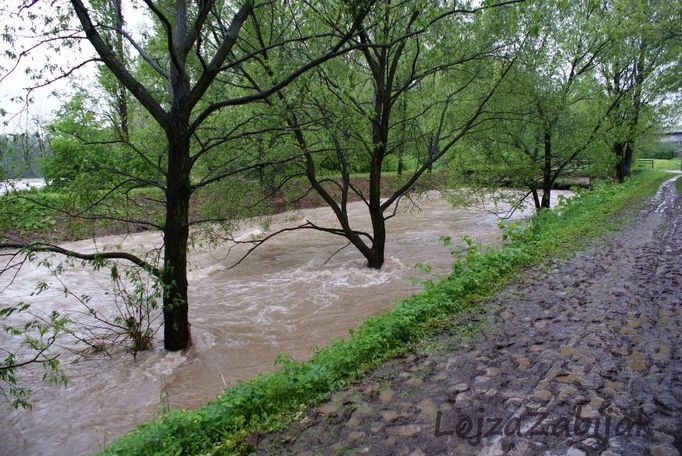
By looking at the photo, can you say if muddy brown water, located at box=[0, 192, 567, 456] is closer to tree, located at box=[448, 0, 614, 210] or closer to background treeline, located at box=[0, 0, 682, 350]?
background treeline, located at box=[0, 0, 682, 350]

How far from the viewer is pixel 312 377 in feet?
14.2

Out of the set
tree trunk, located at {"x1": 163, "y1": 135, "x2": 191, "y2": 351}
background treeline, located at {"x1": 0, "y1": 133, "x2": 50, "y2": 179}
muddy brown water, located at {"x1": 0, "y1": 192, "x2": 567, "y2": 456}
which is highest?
background treeline, located at {"x1": 0, "y1": 133, "x2": 50, "y2": 179}

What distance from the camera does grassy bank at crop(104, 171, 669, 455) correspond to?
3.68 m

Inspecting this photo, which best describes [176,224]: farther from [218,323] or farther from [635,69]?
[635,69]

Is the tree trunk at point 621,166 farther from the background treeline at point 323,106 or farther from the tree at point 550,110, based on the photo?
the tree at point 550,110

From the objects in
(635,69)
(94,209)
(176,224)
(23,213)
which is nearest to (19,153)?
(23,213)

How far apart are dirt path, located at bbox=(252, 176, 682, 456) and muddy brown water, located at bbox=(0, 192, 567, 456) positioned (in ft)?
10.2

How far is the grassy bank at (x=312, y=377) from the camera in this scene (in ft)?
12.1

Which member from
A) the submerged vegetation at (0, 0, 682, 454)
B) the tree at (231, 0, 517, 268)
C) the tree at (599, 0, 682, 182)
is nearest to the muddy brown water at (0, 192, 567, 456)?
the submerged vegetation at (0, 0, 682, 454)

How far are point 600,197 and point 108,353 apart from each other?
1614 centimetres

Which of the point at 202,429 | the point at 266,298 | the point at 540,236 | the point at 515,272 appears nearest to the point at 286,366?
the point at 202,429

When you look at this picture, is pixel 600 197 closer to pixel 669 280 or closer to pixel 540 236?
pixel 540 236

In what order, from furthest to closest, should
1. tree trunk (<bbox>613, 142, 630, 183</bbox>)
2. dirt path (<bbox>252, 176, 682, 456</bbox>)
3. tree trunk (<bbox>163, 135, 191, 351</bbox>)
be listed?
tree trunk (<bbox>613, 142, 630, 183</bbox>)
tree trunk (<bbox>163, 135, 191, 351</bbox>)
dirt path (<bbox>252, 176, 682, 456</bbox>)

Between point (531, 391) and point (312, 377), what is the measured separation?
6.44 feet
